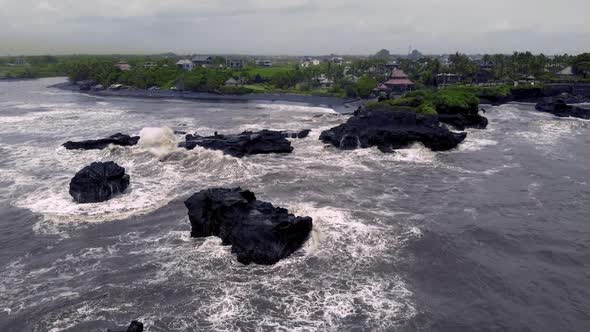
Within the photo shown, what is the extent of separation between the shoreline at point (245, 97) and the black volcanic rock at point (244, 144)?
133 feet

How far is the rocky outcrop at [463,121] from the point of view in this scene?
257 feet

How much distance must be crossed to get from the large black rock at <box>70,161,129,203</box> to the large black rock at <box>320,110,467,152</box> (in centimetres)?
3153

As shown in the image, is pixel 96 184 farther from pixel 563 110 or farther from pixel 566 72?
pixel 566 72

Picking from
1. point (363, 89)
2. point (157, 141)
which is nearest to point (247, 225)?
point (157, 141)

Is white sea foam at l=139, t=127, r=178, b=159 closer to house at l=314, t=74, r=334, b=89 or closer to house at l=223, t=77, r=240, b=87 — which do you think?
house at l=223, t=77, r=240, b=87

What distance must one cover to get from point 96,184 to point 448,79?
130851 millimetres

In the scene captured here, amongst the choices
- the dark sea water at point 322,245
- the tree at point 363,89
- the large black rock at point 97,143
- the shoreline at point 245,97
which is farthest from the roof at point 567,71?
the large black rock at point 97,143

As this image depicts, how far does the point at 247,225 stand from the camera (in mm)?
32188

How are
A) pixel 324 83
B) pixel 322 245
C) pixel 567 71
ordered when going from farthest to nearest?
pixel 324 83 < pixel 567 71 < pixel 322 245

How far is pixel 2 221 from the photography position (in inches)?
1521

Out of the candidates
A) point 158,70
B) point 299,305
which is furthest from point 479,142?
point 158,70

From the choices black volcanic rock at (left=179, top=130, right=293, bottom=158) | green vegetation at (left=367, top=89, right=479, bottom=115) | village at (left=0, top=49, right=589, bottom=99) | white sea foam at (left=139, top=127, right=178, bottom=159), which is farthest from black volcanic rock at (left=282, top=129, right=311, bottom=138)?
village at (left=0, top=49, right=589, bottom=99)

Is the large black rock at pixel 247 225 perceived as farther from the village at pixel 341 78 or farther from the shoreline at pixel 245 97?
the village at pixel 341 78

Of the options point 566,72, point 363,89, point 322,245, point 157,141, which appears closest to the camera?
point 322,245
